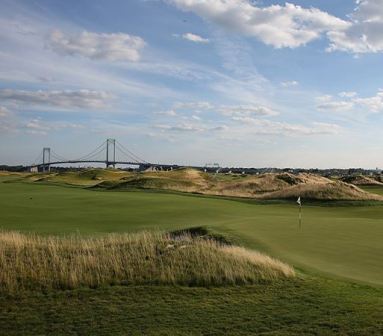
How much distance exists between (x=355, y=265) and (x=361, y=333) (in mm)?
5885

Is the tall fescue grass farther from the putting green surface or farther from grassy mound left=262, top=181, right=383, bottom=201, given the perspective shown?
grassy mound left=262, top=181, right=383, bottom=201

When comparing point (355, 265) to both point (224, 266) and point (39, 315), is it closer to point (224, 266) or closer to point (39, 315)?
point (224, 266)

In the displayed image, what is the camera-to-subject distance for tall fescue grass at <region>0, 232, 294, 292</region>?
36.5ft

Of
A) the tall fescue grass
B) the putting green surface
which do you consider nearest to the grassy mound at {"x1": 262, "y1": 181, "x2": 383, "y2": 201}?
the putting green surface

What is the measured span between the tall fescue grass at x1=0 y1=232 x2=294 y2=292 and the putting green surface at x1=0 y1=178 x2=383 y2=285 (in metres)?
2.09

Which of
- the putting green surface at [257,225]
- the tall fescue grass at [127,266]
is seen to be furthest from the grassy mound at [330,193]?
the tall fescue grass at [127,266]

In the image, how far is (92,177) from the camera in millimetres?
91812

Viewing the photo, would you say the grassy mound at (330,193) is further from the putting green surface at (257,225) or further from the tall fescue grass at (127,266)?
the tall fescue grass at (127,266)

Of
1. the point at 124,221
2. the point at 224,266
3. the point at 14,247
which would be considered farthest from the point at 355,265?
the point at 124,221

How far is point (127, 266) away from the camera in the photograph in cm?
1198

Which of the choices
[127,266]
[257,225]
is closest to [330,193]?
[257,225]

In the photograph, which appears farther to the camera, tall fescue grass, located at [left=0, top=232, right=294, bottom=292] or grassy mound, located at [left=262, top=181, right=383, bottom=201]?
grassy mound, located at [left=262, top=181, right=383, bottom=201]

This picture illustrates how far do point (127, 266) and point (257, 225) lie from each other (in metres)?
10.2

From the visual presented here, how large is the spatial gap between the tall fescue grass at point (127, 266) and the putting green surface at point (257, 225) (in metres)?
2.09
